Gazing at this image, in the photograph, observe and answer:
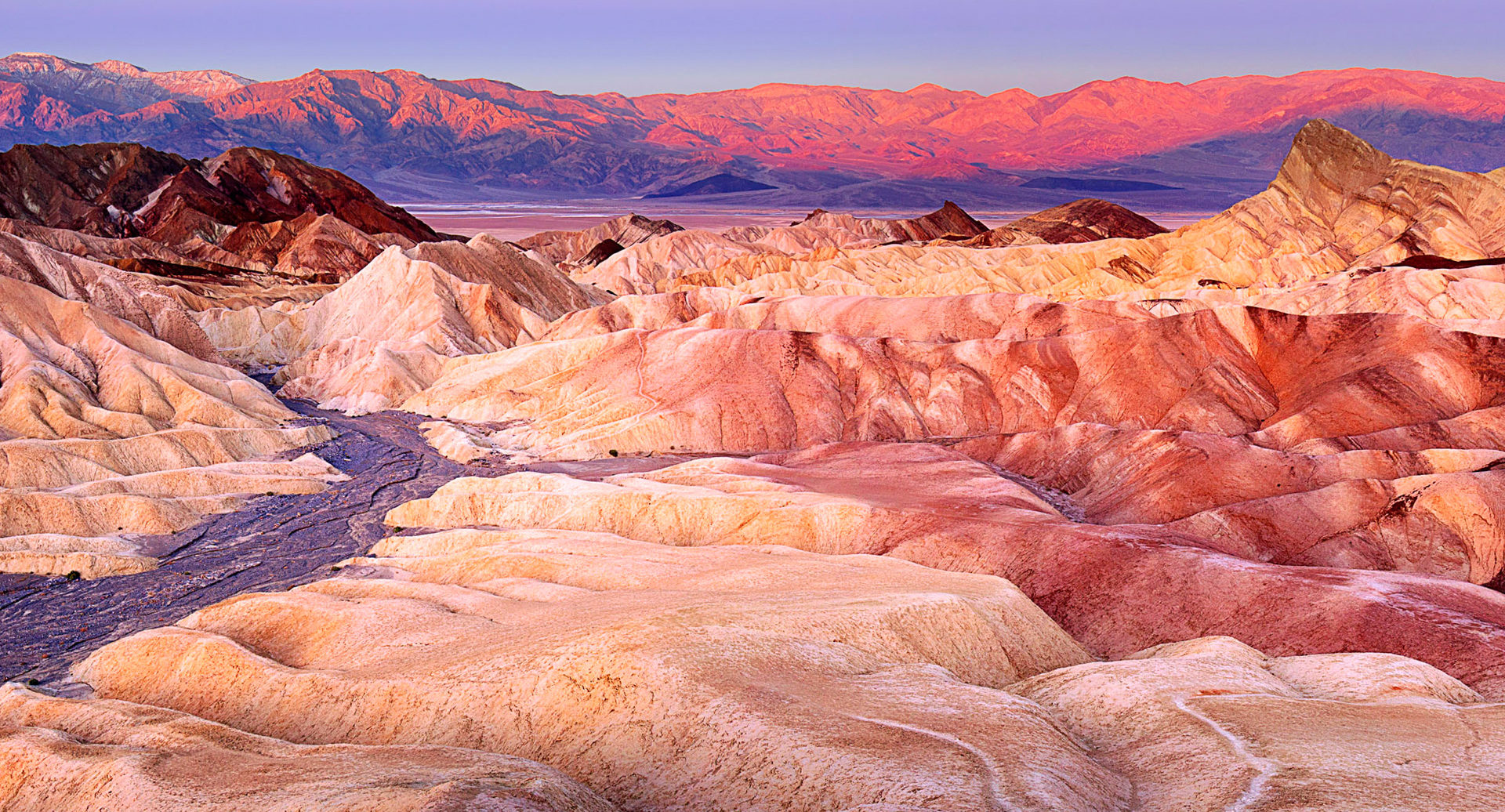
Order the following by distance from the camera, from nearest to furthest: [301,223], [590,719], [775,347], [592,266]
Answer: [590,719] → [775,347] → [301,223] → [592,266]

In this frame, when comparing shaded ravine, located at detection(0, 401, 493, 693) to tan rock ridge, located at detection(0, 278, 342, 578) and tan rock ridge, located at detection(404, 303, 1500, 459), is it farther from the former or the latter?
tan rock ridge, located at detection(404, 303, 1500, 459)

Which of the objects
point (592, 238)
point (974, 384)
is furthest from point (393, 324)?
point (592, 238)

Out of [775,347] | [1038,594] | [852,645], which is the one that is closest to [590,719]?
[852,645]

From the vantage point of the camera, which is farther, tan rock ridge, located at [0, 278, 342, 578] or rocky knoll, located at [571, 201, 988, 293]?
rocky knoll, located at [571, 201, 988, 293]

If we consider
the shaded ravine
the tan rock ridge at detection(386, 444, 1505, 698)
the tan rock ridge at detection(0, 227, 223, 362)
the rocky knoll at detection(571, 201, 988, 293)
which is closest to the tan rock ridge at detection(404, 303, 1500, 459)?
the tan rock ridge at detection(386, 444, 1505, 698)

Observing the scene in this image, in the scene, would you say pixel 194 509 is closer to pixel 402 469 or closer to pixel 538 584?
pixel 402 469
